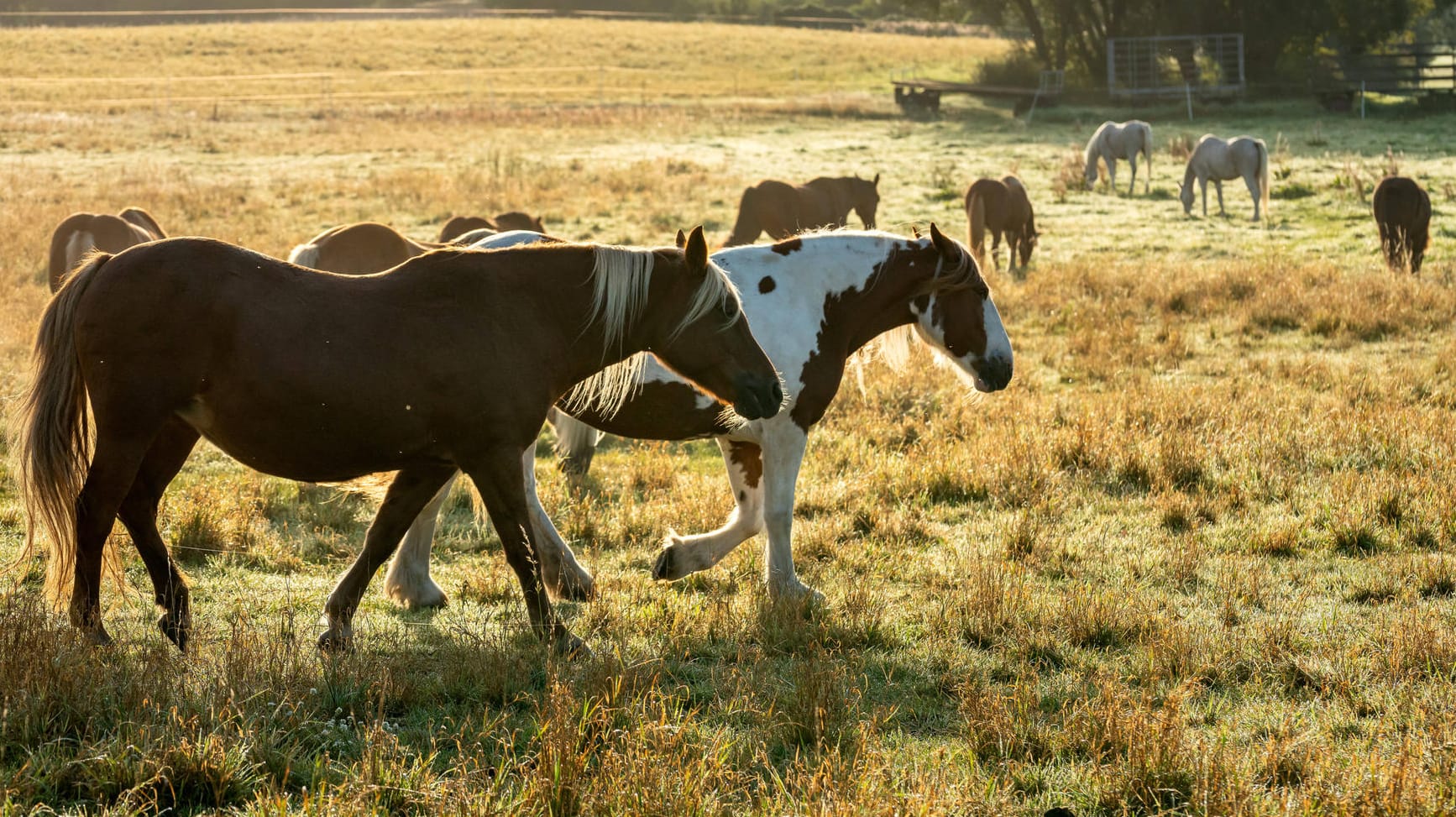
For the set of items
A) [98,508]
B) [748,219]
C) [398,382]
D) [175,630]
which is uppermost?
[398,382]

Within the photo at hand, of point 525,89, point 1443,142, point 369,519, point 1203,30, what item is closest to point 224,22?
point 525,89

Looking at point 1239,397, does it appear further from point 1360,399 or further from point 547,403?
point 547,403

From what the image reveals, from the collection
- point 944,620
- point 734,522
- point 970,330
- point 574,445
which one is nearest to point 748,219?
point 574,445

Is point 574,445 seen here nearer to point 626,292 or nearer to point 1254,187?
point 626,292

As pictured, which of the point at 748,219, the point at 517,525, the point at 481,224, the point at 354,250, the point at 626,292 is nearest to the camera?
the point at 517,525

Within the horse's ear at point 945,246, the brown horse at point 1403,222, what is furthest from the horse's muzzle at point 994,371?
the brown horse at point 1403,222

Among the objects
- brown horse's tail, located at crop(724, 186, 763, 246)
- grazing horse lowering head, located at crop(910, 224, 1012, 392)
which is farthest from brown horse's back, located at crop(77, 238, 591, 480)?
brown horse's tail, located at crop(724, 186, 763, 246)

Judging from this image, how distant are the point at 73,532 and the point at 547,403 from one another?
1.77m

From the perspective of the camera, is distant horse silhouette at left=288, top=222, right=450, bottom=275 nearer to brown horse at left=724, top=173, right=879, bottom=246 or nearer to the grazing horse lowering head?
the grazing horse lowering head

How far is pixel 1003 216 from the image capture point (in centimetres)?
1642

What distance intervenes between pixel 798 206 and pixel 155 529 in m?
12.7

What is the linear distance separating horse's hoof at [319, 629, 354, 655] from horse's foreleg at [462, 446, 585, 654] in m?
0.69

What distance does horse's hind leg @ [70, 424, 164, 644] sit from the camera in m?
4.25

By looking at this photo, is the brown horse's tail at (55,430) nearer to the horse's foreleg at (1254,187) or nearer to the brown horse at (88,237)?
the brown horse at (88,237)
